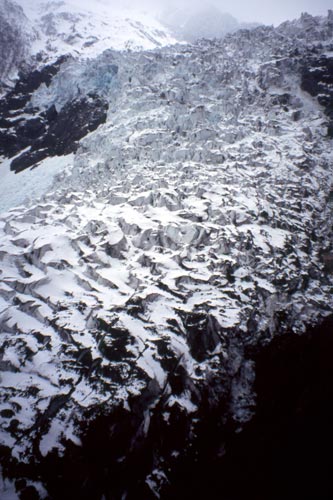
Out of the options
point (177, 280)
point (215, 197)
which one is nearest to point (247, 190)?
point (215, 197)

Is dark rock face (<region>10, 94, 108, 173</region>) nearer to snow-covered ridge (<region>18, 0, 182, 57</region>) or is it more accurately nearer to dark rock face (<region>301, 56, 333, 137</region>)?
snow-covered ridge (<region>18, 0, 182, 57</region>)

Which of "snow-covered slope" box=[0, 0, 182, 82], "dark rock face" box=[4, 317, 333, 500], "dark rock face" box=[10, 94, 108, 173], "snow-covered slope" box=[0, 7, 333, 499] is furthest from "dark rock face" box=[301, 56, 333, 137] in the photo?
"snow-covered slope" box=[0, 0, 182, 82]

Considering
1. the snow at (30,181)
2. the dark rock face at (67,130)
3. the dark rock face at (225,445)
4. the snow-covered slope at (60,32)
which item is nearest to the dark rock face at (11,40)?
the snow-covered slope at (60,32)

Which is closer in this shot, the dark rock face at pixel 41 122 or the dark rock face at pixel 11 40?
the dark rock face at pixel 41 122

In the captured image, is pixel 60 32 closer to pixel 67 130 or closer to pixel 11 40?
pixel 11 40

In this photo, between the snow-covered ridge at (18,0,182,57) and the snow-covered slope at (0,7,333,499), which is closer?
the snow-covered slope at (0,7,333,499)

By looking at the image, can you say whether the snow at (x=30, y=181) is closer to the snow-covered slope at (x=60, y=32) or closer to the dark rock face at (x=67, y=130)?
the dark rock face at (x=67, y=130)

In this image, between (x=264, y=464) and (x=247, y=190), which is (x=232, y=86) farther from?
(x=264, y=464)

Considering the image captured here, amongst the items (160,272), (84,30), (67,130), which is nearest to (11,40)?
(84,30)
